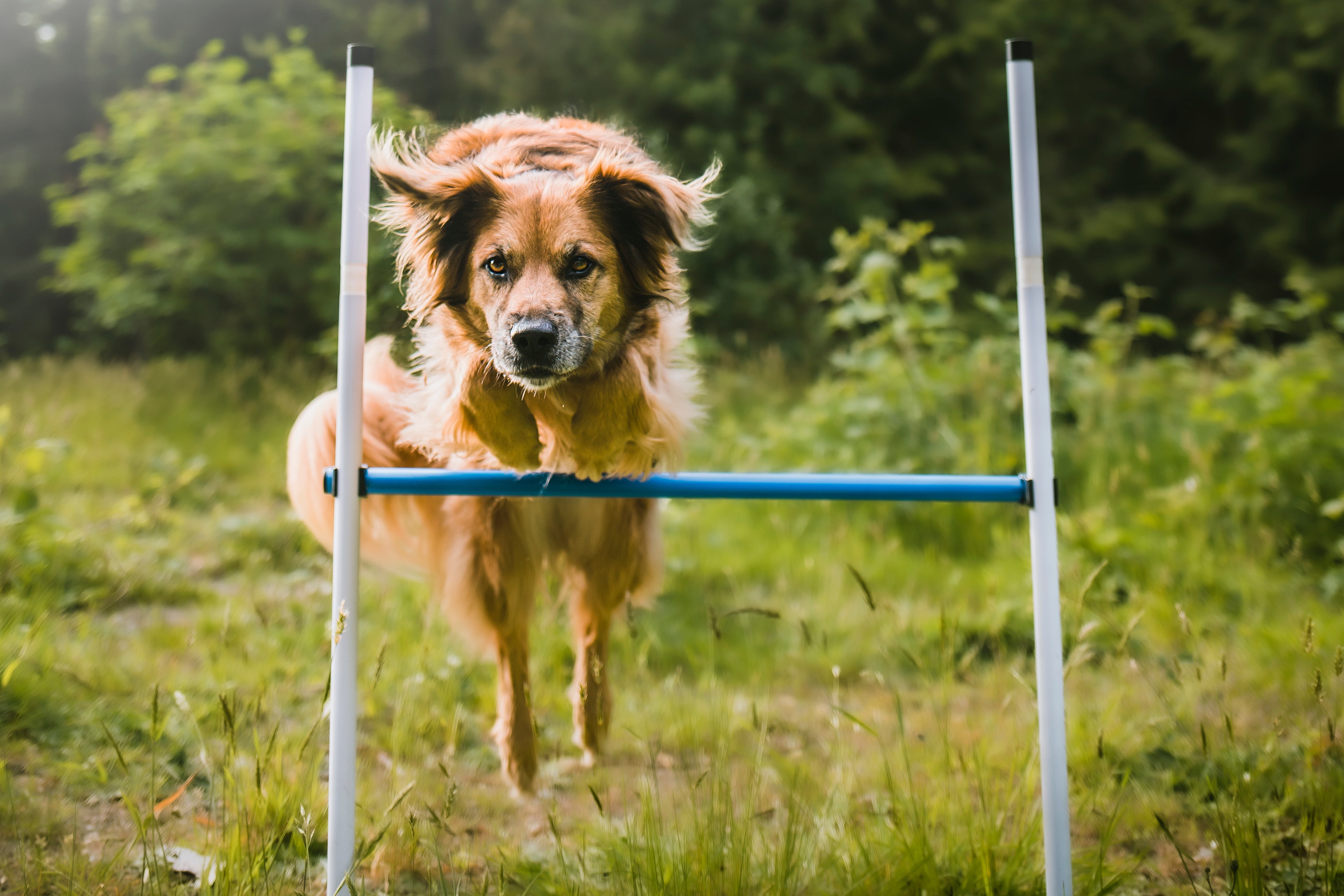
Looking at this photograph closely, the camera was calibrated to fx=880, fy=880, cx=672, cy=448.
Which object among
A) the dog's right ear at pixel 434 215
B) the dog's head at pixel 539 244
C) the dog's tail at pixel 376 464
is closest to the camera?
the dog's head at pixel 539 244

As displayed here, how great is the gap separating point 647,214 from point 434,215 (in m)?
0.46

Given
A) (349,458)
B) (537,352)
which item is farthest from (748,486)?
(349,458)

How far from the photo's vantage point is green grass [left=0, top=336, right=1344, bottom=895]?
175cm

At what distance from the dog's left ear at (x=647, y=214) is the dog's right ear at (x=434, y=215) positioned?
0.23m

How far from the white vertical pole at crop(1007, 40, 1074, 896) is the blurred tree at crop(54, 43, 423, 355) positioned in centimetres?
474

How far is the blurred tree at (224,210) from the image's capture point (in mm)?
5730

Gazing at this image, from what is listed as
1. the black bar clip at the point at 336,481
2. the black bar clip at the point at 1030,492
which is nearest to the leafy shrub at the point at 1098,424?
the black bar clip at the point at 1030,492

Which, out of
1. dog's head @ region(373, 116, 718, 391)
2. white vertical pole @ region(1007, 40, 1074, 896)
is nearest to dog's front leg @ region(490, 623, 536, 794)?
dog's head @ region(373, 116, 718, 391)

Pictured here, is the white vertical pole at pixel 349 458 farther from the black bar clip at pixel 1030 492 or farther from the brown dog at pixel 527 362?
the black bar clip at pixel 1030 492

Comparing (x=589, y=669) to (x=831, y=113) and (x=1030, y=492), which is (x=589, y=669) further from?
(x=831, y=113)

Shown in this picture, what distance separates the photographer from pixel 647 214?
192cm

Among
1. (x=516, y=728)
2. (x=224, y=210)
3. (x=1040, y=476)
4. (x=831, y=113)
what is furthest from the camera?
(x=831, y=113)

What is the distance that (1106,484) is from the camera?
4059 millimetres

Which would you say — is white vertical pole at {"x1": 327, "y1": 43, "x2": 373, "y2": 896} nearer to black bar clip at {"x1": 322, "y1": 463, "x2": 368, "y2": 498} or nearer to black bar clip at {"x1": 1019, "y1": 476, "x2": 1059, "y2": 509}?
black bar clip at {"x1": 322, "y1": 463, "x2": 368, "y2": 498}
